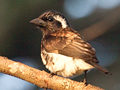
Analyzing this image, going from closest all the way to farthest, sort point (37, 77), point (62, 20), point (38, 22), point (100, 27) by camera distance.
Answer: point (37, 77), point (38, 22), point (62, 20), point (100, 27)

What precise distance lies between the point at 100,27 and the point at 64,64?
3.16 ft

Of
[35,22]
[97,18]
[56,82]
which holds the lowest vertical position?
[56,82]

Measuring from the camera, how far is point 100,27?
420 centimetres

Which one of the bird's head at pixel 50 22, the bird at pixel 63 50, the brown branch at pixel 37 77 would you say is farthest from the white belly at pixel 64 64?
the bird's head at pixel 50 22

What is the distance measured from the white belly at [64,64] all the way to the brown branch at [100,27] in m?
0.58

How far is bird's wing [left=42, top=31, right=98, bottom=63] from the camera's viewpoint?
3.38 metres

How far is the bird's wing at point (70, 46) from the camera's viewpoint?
3375 mm

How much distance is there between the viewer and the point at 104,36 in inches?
208

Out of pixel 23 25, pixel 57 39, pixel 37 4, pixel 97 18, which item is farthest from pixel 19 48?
pixel 57 39

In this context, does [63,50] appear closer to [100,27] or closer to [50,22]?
[50,22]

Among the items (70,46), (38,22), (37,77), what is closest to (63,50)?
(70,46)

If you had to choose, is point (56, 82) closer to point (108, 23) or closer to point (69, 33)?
point (69, 33)

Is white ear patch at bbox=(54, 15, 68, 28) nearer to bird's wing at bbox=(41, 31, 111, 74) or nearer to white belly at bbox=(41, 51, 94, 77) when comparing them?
bird's wing at bbox=(41, 31, 111, 74)

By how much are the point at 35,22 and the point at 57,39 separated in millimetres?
379
